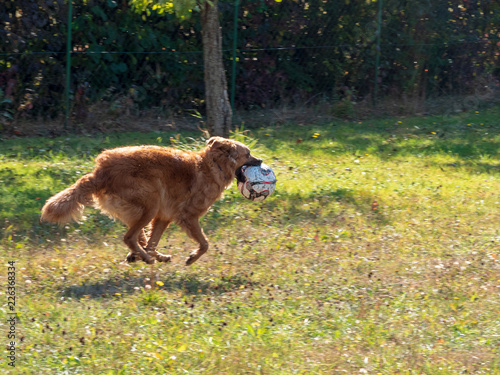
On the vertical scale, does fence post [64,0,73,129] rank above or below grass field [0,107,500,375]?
above

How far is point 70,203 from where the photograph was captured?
599 centimetres

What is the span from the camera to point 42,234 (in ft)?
24.0

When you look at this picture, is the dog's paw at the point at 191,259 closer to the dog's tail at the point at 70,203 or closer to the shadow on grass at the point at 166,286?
the shadow on grass at the point at 166,286

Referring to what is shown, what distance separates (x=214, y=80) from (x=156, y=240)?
4358mm

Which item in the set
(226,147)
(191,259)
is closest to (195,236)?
(191,259)

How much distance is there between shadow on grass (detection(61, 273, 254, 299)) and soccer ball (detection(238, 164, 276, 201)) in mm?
1046

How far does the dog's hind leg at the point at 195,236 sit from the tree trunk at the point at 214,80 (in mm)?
3975

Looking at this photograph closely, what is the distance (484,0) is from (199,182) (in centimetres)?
1229

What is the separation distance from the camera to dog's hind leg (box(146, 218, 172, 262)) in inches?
267

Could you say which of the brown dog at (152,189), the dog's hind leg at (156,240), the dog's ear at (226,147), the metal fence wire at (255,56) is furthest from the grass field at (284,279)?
the metal fence wire at (255,56)

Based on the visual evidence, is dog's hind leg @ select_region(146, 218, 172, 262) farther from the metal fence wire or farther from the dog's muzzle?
the metal fence wire

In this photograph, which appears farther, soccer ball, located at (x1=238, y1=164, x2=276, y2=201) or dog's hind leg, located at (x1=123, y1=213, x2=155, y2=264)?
soccer ball, located at (x1=238, y1=164, x2=276, y2=201)

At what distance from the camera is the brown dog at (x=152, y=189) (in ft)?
20.2

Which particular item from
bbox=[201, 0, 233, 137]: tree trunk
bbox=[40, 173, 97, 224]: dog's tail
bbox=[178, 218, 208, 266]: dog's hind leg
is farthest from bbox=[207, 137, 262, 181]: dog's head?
bbox=[201, 0, 233, 137]: tree trunk
